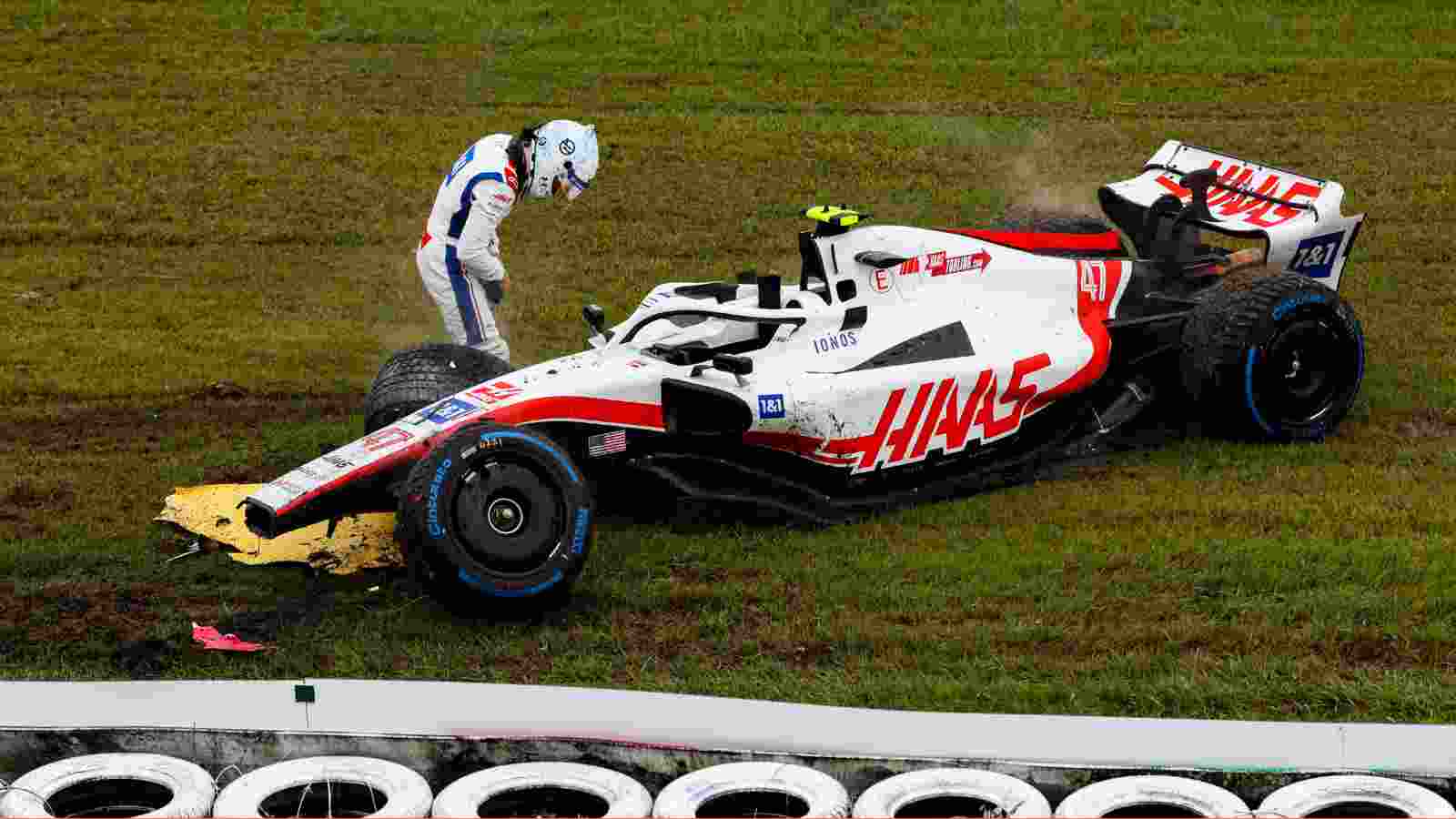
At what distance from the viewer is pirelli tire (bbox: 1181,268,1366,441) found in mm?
11203

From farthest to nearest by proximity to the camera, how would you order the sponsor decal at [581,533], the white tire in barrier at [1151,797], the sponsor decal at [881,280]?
the sponsor decal at [881,280] < the sponsor decal at [581,533] < the white tire in barrier at [1151,797]

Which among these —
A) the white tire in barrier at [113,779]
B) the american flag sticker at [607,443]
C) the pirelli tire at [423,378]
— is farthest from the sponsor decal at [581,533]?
the white tire in barrier at [113,779]

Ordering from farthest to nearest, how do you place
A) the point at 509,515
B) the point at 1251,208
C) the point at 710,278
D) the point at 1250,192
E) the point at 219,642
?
1. the point at 710,278
2. the point at 1250,192
3. the point at 1251,208
4. the point at 509,515
5. the point at 219,642

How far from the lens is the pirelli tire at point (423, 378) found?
34.6 feet

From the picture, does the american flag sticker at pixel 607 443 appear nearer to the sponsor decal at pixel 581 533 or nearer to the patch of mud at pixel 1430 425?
the sponsor decal at pixel 581 533

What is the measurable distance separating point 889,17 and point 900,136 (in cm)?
429

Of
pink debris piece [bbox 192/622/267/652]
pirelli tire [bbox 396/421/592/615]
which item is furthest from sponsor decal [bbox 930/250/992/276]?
pink debris piece [bbox 192/622/267/652]

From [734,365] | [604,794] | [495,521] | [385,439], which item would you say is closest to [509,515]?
[495,521]

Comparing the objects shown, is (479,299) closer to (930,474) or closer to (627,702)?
(930,474)

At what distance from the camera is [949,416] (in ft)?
34.9

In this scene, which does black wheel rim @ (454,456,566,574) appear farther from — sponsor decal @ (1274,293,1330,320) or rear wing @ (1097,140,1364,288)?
rear wing @ (1097,140,1364,288)

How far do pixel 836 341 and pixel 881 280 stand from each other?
553mm

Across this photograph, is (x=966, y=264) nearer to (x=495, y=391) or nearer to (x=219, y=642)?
(x=495, y=391)

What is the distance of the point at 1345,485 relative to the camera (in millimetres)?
10828
